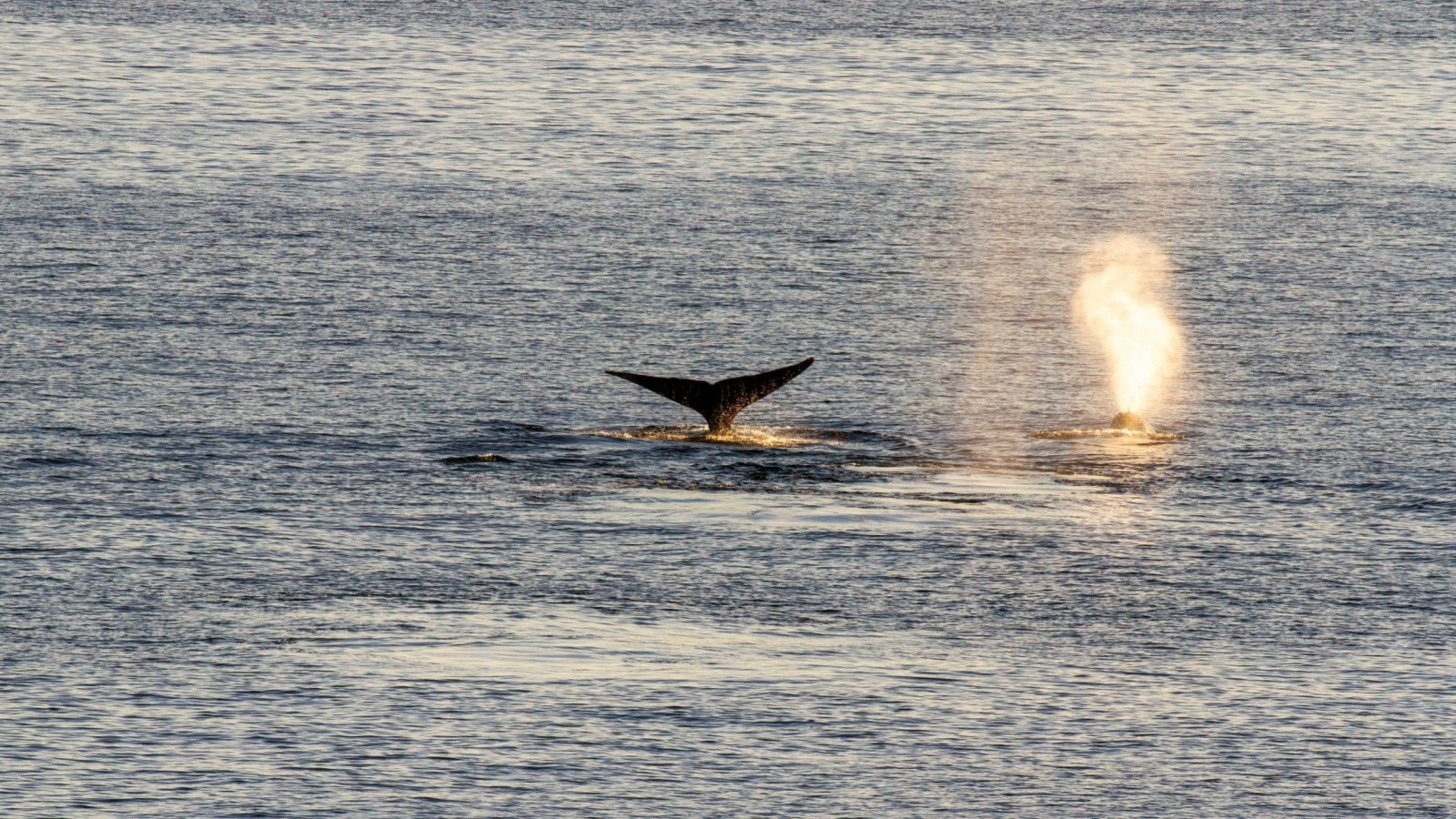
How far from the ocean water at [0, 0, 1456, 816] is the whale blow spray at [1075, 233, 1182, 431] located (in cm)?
42

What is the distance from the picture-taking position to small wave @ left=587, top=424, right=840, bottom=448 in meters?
25.3

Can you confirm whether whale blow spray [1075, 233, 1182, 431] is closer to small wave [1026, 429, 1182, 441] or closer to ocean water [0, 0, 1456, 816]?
small wave [1026, 429, 1182, 441]

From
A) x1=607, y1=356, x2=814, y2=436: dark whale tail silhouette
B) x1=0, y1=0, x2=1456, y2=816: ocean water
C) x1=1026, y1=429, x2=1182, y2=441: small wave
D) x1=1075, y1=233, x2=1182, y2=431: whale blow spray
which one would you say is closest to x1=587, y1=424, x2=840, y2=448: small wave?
x1=0, y1=0, x2=1456, y2=816: ocean water

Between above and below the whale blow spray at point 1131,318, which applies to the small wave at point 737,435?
below

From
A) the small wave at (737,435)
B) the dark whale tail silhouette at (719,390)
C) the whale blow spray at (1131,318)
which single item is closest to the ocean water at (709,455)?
the small wave at (737,435)

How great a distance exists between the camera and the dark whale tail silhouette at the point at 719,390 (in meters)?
25.2

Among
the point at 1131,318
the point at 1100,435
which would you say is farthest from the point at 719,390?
the point at 1131,318

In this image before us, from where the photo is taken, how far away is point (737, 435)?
25.6 m

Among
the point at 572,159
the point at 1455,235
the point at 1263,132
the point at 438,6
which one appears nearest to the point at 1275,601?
the point at 1455,235

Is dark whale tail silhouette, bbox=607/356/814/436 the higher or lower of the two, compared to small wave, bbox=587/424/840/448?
higher

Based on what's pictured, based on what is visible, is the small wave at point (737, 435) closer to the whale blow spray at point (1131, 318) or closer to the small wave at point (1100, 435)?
the small wave at point (1100, 435)

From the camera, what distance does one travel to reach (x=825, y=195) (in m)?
40.1

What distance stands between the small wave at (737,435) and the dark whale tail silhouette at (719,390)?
Answer: 232mm

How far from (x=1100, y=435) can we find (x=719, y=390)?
4.20 m
